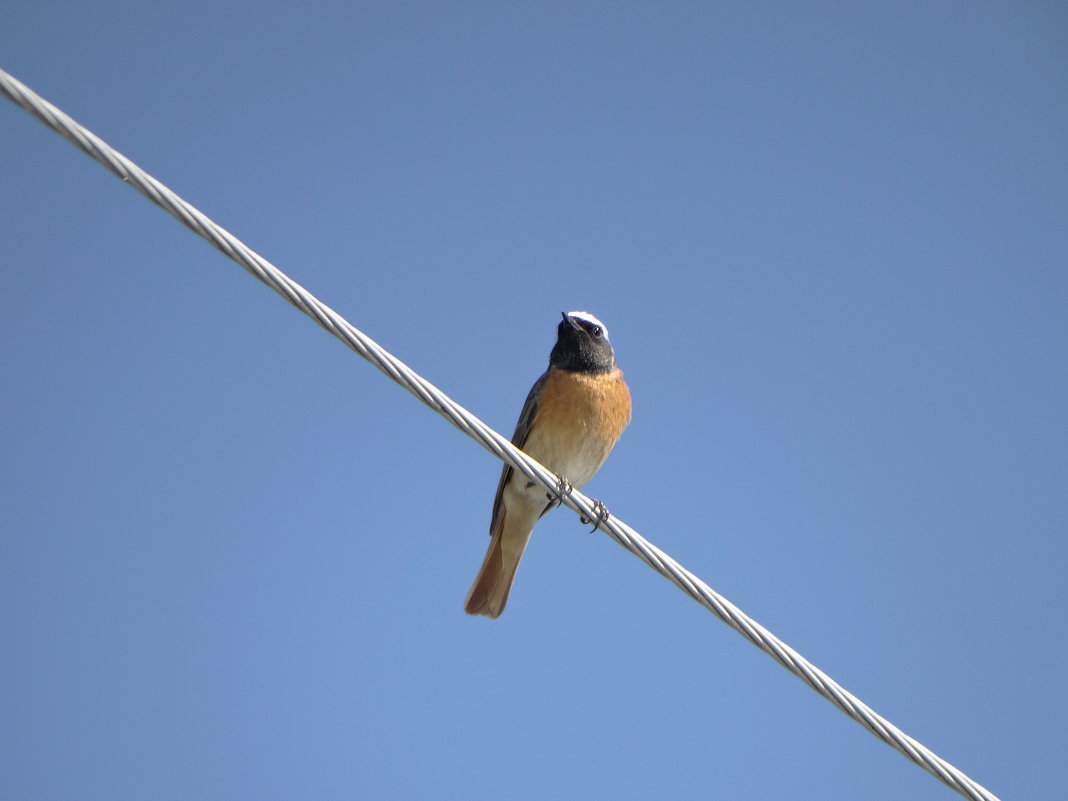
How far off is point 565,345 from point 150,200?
4040 mm

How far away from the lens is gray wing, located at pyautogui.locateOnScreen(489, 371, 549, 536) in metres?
6.60

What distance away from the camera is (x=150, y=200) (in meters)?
3.00

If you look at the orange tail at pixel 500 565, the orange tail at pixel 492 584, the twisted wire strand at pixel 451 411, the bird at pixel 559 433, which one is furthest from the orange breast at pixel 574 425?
the twisted wire strand at pixel 451 411

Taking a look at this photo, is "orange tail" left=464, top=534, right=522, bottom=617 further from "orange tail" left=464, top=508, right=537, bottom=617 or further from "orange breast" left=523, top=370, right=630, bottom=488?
"orange breast" left=523, top=370, right=630, bottom=488

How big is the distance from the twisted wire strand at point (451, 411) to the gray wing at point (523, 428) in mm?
2379

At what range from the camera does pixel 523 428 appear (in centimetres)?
663

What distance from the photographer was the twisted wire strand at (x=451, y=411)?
288 centimetres

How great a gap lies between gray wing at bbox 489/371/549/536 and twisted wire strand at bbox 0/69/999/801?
238cm

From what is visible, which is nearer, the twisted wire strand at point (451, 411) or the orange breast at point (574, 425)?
the twisted wire strand at point (451, 411)

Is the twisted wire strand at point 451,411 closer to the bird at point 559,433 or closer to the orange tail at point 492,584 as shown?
the bird at point 559,433

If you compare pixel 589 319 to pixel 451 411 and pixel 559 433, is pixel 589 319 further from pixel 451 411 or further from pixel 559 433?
pixel 451 411

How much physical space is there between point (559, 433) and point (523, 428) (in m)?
0.31

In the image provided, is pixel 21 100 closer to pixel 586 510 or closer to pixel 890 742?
pixel 586 510

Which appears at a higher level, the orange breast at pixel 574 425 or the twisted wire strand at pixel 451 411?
the orange breast at pixel 574 425
